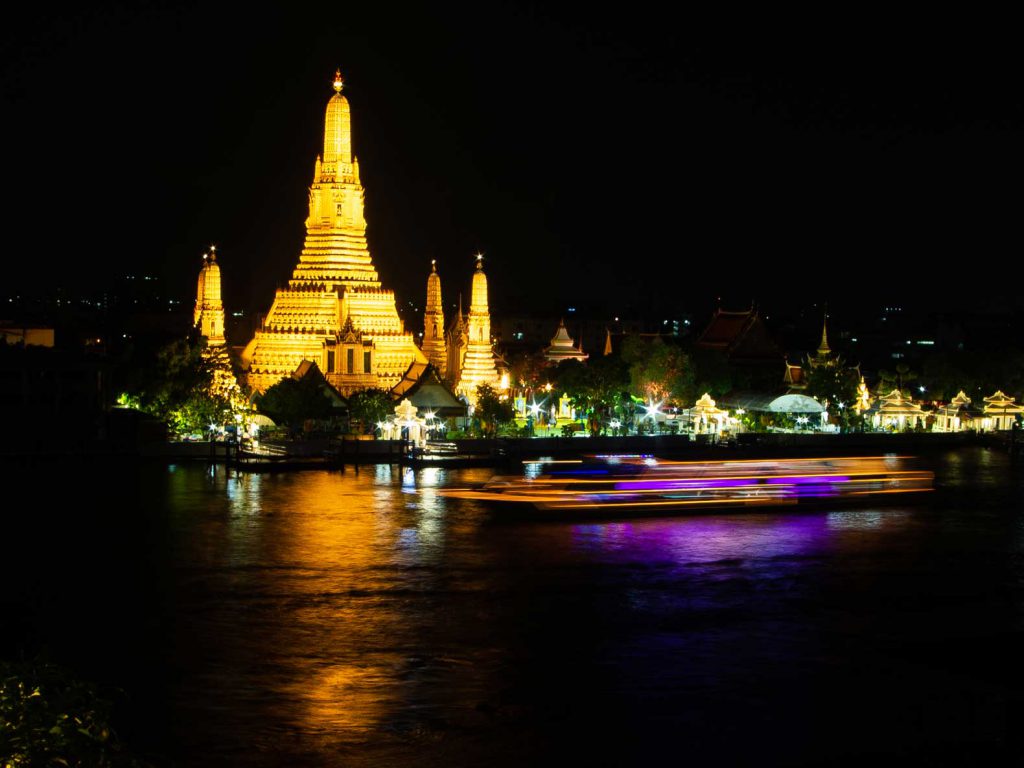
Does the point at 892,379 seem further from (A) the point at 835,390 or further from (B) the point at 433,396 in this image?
(B) the point at 433,396

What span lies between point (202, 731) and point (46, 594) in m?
8.01

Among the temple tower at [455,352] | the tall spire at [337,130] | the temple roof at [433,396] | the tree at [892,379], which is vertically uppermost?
the tall spire at [337,130]

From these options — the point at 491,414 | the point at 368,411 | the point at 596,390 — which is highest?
the point at 596,390

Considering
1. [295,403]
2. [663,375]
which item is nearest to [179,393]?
[295,403]

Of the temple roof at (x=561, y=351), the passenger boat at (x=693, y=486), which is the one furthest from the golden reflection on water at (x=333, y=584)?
the temple roof at (x=561, y=351)

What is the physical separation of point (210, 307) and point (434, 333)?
10675 millimetres

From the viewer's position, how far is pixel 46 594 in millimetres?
22125

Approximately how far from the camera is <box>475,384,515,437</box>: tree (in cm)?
4878

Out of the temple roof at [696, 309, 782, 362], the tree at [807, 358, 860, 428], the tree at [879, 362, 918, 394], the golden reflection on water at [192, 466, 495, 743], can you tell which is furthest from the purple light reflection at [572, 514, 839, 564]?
the temple roof at [696, 309, 782, 362]

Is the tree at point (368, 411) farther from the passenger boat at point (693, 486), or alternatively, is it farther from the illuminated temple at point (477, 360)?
the passenger boat at point (693, 486)

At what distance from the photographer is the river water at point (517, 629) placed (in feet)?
49.8

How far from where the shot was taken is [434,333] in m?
60.9

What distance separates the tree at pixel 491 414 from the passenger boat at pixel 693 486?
435 inches

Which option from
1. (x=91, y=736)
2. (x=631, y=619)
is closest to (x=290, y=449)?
(x=631, y=619)
